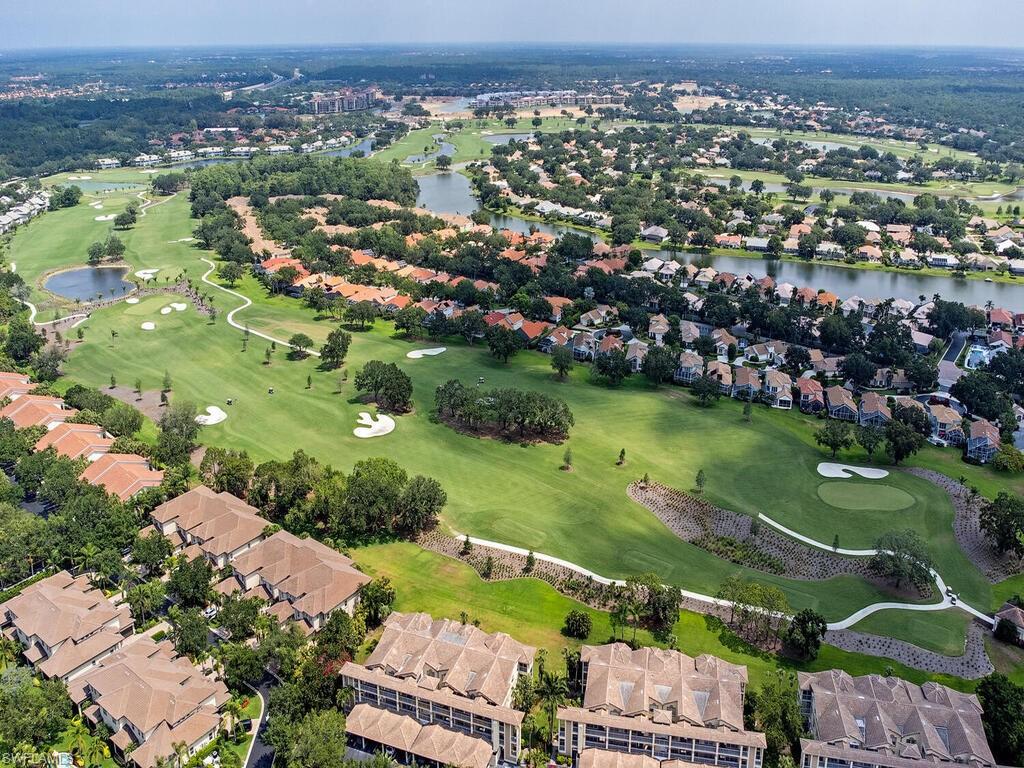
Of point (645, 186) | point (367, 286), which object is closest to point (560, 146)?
point (645, 186)

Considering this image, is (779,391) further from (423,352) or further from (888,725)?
(888,725)

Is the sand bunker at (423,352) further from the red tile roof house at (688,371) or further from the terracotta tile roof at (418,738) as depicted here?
the terracotta tile roof at (418,738)

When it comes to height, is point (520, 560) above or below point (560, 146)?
below

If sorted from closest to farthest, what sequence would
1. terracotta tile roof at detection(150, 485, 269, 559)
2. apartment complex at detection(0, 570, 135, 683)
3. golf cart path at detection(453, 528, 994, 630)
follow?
apartment complex at detection(0, 570, 135, 683) → golf cart path at detection(453, 528, 994, 630) → terracotta tile roof at detection(150, 485, 269, 559)

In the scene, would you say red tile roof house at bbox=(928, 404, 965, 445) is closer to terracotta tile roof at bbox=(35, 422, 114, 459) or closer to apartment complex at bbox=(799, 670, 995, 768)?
apartment complex at bbox=(799, 670, 995, 768)

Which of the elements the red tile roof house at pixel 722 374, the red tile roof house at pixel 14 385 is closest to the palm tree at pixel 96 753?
the red tile roof house at pixel 14 385

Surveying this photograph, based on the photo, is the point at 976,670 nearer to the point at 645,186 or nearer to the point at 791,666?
the point at 791,666

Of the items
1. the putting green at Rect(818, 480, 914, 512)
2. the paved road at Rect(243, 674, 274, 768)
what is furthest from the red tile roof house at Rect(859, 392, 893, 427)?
the paved road at Rect(243, 674, 274, 768)
